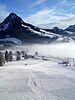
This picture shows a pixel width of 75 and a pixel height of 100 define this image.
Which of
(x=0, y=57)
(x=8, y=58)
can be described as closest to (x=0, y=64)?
(x=0, y=57)

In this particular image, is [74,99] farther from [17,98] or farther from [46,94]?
[17,98]

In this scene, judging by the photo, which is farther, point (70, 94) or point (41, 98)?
point (70, 94)

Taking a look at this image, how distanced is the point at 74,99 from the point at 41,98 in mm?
3831

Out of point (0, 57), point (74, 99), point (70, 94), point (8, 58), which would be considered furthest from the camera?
point (8, 58)

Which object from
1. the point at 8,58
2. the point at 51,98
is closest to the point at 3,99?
the point at 51,98

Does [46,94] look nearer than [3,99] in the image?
No

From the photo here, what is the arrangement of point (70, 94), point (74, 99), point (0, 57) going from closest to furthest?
point (74, 99) → point (70, 94) → point (0, 57)

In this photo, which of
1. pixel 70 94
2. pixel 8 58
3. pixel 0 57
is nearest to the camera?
pixel 70 94

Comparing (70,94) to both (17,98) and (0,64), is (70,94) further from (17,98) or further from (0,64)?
(0,64)

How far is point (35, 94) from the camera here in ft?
90.2

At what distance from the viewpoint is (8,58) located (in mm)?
151875

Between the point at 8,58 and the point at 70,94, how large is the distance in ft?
419

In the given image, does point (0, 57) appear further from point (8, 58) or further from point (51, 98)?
point (51, 98)

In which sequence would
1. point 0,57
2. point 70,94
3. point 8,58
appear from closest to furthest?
point 70,94, point 0,57, point 8,58
